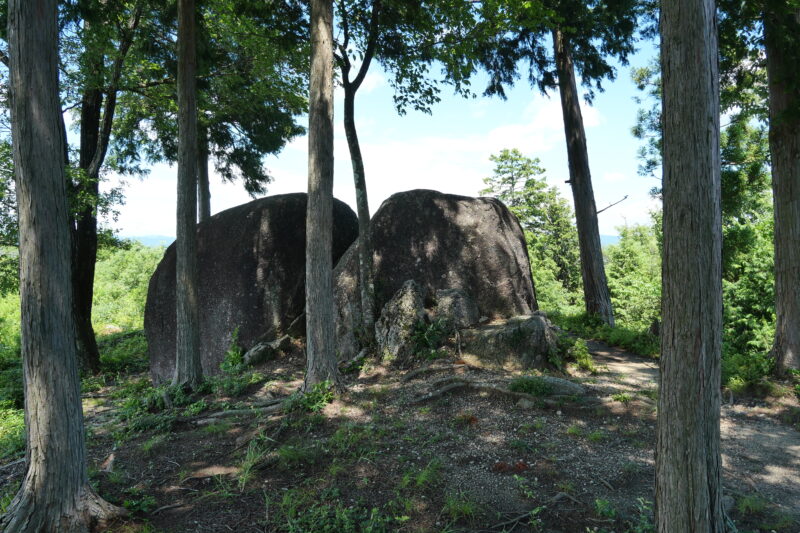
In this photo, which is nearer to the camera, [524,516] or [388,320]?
[524,516]

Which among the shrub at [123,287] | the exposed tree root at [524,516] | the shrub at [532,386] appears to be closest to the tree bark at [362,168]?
the shrub at [532,386]

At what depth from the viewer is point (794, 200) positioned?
802 centimetres

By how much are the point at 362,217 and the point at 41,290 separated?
18.9 feet

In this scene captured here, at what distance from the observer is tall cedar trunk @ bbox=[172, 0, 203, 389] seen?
27.3 feet

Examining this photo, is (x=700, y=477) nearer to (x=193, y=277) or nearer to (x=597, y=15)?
(x=193, y=277)

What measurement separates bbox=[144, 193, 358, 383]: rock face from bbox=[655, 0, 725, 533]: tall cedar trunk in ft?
27.1

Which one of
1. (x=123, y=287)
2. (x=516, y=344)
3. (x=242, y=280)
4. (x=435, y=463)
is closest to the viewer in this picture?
(x=435, y=463)

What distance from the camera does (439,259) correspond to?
10.3m

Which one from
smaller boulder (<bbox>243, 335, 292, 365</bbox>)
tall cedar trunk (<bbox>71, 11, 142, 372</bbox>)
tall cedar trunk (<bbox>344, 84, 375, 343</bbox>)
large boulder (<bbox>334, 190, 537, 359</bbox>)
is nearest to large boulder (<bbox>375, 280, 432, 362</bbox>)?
tall cedar trunk (<bbox>344, 84, 375, 343</bbox>)

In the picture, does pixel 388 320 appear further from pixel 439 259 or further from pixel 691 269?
pixel 691 269

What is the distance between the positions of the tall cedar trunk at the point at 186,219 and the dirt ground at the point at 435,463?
1.46m

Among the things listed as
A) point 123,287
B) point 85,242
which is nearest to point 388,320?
point 85,242

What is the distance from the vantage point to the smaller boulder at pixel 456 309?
29.8ft

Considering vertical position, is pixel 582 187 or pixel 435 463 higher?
pixel 582 187
